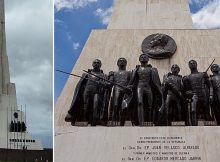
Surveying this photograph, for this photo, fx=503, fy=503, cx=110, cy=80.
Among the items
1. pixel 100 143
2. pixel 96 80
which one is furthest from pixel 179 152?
pixel 96 80

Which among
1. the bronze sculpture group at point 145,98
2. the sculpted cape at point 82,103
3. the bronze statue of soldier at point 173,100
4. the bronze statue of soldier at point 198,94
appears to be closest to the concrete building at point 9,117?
the sculpted cape at point 82,103

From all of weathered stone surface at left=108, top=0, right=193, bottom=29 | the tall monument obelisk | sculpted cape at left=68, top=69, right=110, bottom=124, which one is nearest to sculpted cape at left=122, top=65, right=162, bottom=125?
sculpted cape at left=68, top=69, right=110, bottom=124

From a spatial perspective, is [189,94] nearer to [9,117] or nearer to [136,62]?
[136,62]

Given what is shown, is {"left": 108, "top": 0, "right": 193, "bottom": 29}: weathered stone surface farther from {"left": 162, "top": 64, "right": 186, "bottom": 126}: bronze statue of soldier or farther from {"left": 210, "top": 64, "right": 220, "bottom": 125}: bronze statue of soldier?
{"left": 162, "top": 64, "right": 186, "bottom": 126}: bronze statue of soldier

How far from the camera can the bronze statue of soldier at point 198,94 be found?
1290 cm

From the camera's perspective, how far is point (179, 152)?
1173cm

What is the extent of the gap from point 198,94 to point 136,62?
10.2ft

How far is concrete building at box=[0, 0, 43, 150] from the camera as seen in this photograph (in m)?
34.0

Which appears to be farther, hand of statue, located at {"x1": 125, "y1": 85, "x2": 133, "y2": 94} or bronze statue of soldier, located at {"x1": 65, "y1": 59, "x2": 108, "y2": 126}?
bronze statue of soldier, located at {"x1": 65, "y1": 59, "x2": 108, "y2": 126}

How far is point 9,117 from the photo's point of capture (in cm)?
3572

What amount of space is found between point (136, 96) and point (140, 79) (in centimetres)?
46

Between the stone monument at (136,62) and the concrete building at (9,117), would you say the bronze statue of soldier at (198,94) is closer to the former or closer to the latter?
the stone monument at (136,62)

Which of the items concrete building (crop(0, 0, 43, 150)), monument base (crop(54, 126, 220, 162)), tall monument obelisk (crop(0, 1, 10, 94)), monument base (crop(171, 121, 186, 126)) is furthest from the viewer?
tall monument obelisk (crop(0, 1, 10, 94))

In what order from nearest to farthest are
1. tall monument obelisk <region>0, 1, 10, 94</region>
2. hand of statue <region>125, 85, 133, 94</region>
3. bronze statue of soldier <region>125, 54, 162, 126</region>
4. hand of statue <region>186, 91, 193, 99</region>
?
bronze statue of soldier <region>125, 54, 162, 126</region>, hand of statue <region>125, 85, 133, 94</region>, hand of statue <region>186, 91, 193, 99</region>, tall monument obelisk <region>0, 1, 10, 94</region>
